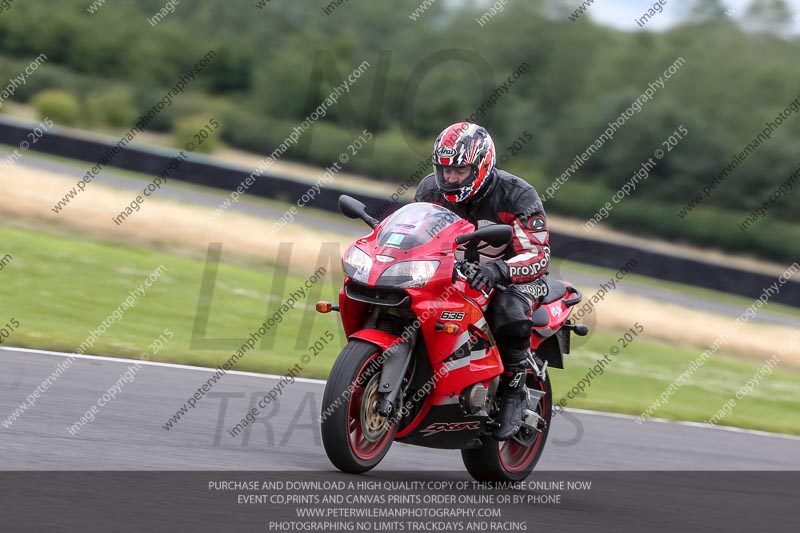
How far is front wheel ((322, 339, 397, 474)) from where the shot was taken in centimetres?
586

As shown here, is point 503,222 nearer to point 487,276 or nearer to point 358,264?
point 487,276

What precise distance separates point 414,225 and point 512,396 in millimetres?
1281

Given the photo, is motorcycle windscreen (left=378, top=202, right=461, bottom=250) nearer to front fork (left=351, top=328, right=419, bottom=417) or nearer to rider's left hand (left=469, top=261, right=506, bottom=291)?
rider's left hand (left=469, top=261, right=506, bottom=291)

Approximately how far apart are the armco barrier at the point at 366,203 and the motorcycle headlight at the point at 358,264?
53.1 feet

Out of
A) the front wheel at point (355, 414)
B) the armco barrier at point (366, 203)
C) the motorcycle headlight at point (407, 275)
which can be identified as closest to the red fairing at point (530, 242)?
the motorcycle headlight at point (407, 275)

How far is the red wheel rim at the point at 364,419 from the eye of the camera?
605 centimetres

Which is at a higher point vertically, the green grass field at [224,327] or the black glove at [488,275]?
the black glove at [488,275]

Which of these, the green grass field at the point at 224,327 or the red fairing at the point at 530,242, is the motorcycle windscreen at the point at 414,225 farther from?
the green grass field at the point at 224,327

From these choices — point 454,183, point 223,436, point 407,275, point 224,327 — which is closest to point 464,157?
point 454,183

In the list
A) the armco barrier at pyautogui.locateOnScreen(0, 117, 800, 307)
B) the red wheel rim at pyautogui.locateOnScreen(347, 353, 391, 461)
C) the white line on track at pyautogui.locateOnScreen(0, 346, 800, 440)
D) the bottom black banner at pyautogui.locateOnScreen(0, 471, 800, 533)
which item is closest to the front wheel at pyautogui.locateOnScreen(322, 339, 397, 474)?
the red wheel rim at pyautogui.locateOnScreen(347, 353, 391, 461)

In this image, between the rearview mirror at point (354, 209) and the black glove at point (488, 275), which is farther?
the rearview mirror at point (354, 209)

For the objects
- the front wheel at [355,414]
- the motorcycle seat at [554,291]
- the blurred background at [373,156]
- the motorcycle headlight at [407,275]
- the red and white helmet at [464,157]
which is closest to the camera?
the front wheel at [355,414]

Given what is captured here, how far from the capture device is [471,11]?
52719 millimetres

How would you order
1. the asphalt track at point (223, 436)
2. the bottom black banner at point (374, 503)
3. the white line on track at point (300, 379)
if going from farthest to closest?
the white line on track at point (300, 379) → the asphalt track at point (223, 436) → the bottom black banner at point (374, 503)
